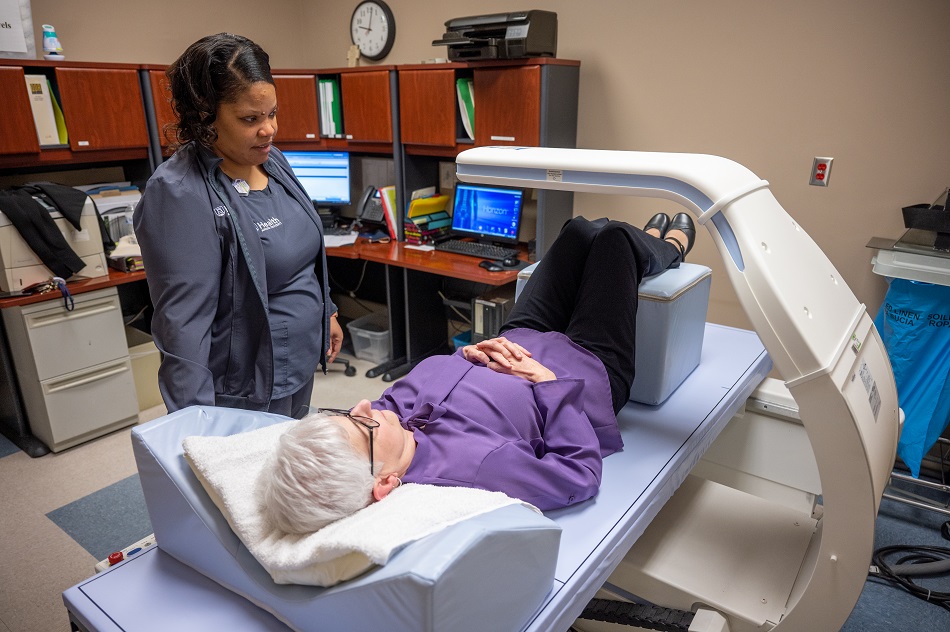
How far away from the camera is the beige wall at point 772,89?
238 centimetres

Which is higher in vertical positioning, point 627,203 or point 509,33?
point 509,33

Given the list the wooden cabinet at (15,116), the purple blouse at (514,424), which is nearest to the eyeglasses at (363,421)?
the purple blouse at (514,424)

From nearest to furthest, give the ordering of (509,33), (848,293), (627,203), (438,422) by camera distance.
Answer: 1. (438,422)
2. (848,293)
3. (509,33)
4. (627,203)

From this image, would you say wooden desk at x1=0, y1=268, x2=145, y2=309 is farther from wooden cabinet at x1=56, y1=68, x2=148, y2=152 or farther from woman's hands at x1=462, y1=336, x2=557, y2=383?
woman's hands at x1=462, y1=336, x2=557, y2=383

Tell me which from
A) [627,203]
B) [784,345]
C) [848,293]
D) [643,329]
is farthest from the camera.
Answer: [627,203]

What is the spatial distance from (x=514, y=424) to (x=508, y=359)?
0.21 meters

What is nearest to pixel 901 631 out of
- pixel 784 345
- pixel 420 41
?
pixel 784 345

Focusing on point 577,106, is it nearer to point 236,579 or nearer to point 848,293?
point 848,293

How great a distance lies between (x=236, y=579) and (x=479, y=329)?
2364 mm

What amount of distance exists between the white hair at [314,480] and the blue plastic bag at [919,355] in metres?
2.06

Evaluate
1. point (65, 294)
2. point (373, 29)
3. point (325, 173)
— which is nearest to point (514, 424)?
point (65, 294)

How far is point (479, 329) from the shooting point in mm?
3334

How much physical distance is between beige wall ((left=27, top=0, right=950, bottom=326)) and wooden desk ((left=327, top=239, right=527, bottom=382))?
92 cm

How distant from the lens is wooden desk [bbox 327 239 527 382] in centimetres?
327
